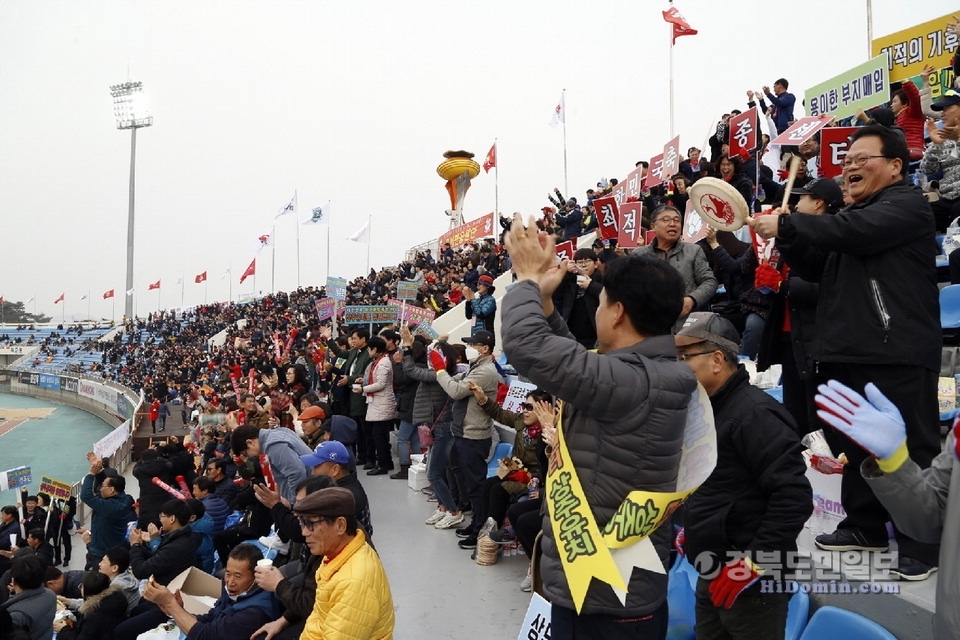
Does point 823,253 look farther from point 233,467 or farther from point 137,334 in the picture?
point 137,334

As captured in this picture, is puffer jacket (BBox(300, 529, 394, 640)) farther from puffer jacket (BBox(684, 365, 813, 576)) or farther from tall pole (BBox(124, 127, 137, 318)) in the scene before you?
tall pole (BBox(124, 127, 137, 318))

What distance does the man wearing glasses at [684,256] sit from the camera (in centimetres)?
430

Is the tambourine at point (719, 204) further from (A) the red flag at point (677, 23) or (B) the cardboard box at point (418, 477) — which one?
(A) the red flag at point (677, 23)

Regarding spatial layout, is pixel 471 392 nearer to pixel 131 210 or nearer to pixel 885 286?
pixel 885 286

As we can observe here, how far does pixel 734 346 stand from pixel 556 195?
1438 cm

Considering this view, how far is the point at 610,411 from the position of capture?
173 centimetres

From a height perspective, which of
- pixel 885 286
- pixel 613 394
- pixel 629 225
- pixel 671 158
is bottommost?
pixel 613 394

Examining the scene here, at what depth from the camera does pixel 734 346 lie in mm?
2453

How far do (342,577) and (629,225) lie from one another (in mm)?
3958

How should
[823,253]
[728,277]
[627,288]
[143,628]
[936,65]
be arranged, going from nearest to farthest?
[627,288]
[823,253]
[143,628]
[728,277]
[936,65]

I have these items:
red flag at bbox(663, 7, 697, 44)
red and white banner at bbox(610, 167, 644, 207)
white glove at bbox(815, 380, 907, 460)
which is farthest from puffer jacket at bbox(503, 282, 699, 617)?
red flag at bbox(663, 7, 697, 44)

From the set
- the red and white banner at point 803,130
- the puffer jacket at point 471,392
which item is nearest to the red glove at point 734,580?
the puffer jacket at point 471,392

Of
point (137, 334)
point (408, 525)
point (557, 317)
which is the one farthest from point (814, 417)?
point (137, 334)

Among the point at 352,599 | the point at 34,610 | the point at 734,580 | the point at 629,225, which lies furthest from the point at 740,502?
the point at 34,610
